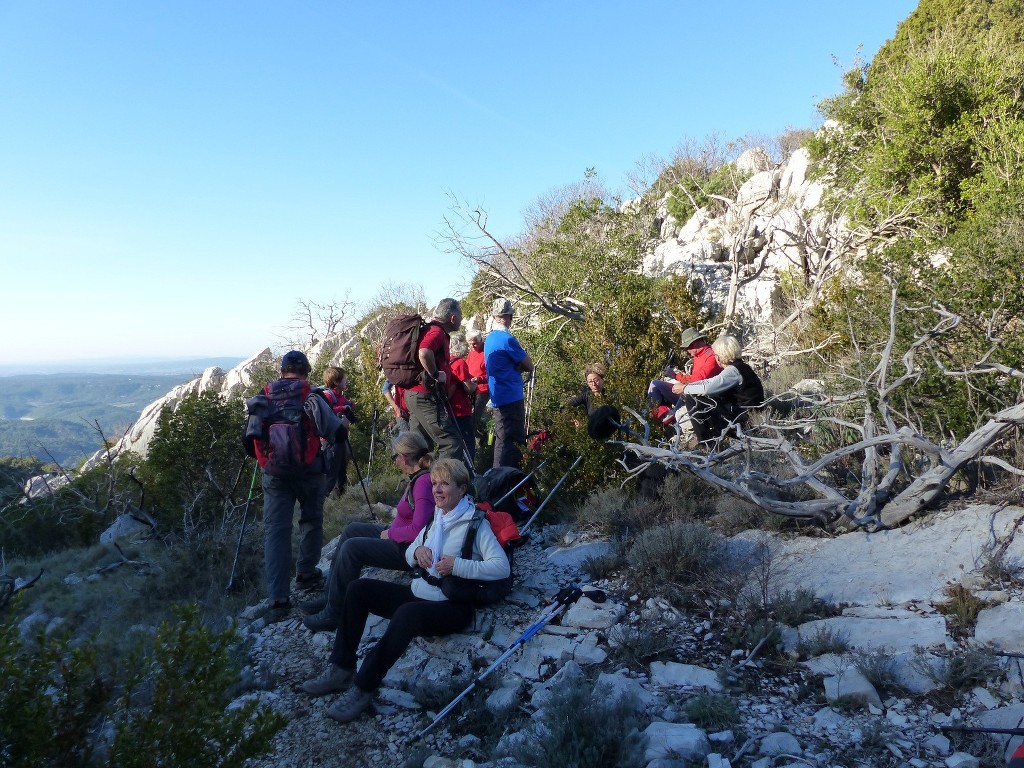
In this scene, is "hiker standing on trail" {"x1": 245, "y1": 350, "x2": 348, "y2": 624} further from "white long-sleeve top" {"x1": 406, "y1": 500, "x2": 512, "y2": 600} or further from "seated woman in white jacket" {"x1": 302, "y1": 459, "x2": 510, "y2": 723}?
Answer: "white long-sleeve top" {"x1": 406, "y1": 500, "x2": 512, "y2": 600}

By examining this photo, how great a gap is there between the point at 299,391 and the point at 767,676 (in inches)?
139

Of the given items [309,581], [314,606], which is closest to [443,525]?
[314,606]

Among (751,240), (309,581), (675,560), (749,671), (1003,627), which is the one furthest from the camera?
(751,240)

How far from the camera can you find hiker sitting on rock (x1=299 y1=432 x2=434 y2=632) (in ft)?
13.9

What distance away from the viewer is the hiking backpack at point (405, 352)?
18.9 feet

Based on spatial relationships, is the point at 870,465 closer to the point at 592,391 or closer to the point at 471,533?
the point at 592,391

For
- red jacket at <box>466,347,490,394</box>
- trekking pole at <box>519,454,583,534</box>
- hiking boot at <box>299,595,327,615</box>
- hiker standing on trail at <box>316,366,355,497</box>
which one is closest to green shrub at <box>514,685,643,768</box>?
hiking boot at <box>299,595,327,615</box>

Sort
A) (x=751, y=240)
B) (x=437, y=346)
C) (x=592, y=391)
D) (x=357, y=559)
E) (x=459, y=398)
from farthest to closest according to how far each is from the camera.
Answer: (x=751, y=240) < (x=592, y=391) < (x=459, y=398) < (x=437, y=346) < (x=357, y=559)

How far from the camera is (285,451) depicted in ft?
15.5

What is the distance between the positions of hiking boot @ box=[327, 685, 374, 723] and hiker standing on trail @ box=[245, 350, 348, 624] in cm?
152

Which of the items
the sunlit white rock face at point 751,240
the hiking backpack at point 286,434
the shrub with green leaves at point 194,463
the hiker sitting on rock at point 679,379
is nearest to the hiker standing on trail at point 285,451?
the hiking backpack at point 286,434

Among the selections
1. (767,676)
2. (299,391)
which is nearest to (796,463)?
(767,676)

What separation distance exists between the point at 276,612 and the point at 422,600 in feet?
5.69

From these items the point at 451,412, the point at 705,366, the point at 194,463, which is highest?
the point at 705,366
